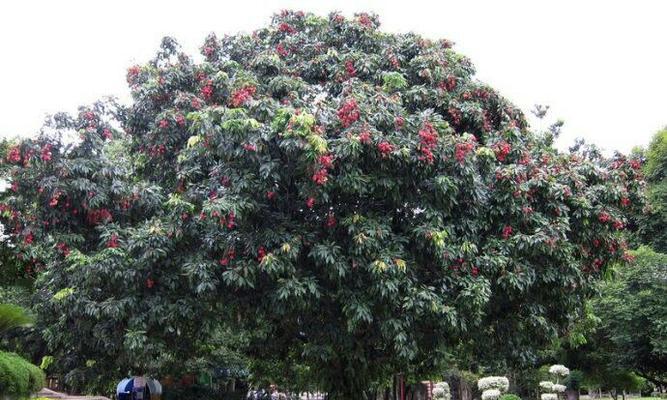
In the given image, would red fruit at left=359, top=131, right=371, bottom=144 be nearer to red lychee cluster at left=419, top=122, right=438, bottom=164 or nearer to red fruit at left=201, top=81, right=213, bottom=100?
red lychee cluster at left=419, top=122, right=438, bottom=164

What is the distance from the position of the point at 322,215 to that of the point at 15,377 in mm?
4170

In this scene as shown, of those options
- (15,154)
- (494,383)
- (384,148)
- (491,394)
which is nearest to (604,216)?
(384,148)

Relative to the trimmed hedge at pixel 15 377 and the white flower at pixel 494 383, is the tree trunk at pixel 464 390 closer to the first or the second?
the white flower at pixel 494 383

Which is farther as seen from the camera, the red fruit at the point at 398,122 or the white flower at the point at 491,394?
the white flower at the point at 491,394

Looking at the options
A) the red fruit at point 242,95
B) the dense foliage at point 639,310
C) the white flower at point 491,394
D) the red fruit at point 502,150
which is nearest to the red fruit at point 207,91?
the red fruit at point 242,95

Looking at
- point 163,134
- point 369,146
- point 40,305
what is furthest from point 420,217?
point 40,305

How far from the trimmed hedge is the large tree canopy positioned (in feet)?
4.08

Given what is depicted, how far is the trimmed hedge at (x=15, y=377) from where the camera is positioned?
6668 mm

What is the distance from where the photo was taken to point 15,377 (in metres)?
6.79

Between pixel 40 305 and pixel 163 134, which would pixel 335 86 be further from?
pixel 40 305

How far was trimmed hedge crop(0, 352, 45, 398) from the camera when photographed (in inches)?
263

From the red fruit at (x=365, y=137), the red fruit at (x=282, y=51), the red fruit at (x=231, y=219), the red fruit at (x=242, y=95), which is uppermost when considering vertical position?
the red fruit at (x=282, y=51)

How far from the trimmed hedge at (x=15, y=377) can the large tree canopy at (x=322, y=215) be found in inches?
49.0

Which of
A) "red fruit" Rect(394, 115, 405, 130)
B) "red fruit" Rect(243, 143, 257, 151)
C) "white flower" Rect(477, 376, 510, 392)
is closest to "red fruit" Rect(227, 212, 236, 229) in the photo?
"red fruit" Rect(243, 143, 257, 151)
